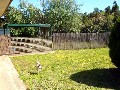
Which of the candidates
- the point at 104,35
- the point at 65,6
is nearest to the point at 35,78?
the point at 104,35

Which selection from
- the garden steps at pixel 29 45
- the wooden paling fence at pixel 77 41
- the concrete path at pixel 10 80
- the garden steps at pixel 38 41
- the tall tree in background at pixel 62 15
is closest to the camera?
the concrete path at pixel 10 80

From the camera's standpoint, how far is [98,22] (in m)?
53.7

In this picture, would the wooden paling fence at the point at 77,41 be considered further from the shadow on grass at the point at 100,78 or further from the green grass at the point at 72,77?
the shadow on grass at the point at 100,78

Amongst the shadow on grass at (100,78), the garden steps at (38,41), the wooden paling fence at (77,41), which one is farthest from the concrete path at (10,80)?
the garden steps at (38,41)

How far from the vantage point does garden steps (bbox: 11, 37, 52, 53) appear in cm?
2475

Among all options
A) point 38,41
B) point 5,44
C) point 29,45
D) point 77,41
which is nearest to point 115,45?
point 5,44

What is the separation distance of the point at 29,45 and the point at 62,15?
13.1m

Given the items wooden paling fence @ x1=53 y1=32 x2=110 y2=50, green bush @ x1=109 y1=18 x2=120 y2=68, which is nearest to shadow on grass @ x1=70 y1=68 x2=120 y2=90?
green bush @ x1=109 y1=18 x2=120 y2=68

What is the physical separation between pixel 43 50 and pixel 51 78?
12505 millimetres

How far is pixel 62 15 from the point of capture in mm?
38156

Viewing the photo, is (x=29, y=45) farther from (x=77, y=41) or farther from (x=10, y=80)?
(x=10, y=80)

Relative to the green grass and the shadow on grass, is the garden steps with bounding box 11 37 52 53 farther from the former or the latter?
the shadow on grass

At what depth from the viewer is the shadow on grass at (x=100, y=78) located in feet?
36.5

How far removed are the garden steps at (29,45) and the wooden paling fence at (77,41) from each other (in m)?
0.90
